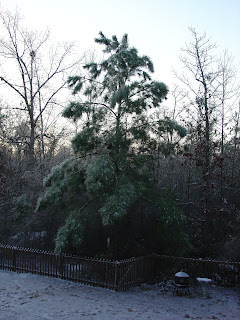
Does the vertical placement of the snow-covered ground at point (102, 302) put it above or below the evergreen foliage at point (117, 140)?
below

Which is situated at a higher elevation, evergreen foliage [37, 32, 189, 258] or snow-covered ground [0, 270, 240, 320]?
evergreen foliage [37, 32, 189, 258]

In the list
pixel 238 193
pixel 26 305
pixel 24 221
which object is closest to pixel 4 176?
pixel 24 221

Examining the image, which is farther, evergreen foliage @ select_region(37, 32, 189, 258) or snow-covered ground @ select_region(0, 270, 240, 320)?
evergreen foliage @ select_region(37, 32, 189, 258)

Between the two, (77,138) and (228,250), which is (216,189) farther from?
(77,138)

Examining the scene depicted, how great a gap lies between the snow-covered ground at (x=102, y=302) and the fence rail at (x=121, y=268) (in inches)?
12.4

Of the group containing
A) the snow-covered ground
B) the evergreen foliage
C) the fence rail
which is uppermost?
the evergreen foliage

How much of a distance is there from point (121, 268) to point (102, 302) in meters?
1.45

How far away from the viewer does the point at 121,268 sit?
1036 centimetres

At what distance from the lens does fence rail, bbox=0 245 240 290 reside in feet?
34.7

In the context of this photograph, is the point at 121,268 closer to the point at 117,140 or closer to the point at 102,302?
the point at 102,302

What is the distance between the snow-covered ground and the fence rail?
314mm

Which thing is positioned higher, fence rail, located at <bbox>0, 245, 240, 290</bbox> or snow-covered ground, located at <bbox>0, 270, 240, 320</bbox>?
fence rail, located at <bbox>0, 245, 240, 290</bbox>

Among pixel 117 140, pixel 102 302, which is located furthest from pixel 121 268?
pixel 117 140

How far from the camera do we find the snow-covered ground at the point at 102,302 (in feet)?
26.6
